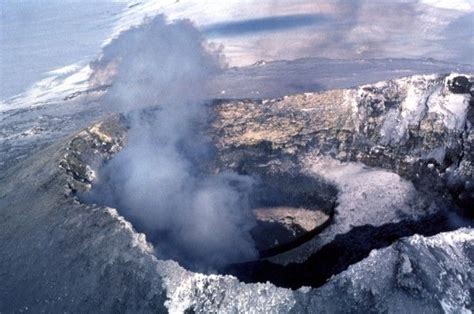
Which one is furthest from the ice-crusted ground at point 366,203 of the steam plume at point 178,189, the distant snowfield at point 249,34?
the distant snowfield at point 249,34

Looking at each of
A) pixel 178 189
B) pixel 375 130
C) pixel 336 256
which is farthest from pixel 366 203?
pixel 178 189

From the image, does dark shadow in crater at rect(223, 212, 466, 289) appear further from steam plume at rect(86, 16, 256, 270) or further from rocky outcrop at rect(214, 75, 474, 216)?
rocky outcrop at rect(214, 75, 474, 216)

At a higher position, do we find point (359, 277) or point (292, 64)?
point (359, 277)

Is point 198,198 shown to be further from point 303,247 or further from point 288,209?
point 303,247

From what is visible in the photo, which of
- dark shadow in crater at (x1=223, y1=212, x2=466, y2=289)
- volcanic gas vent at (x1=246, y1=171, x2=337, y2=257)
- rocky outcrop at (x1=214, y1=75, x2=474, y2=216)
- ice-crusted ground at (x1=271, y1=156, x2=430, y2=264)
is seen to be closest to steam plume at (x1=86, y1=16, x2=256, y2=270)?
volcanic gas vent at (x1=246, y1=171, x2=337, y2=257)

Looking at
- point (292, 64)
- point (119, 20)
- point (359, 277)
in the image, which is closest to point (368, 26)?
point (292, 64)

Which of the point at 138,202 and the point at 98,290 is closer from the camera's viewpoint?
the point at 98,290

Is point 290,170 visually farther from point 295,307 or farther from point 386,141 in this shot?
point 295,307

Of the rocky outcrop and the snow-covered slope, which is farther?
the rocky outcrop

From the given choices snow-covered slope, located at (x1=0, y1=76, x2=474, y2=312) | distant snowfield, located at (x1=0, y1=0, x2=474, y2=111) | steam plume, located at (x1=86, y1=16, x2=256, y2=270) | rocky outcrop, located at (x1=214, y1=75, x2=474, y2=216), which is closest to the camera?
snow-covered slope, located at (x1=0, y1=76, x2=474, y2=312)

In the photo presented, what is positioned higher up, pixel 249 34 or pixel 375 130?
pixel 375 130

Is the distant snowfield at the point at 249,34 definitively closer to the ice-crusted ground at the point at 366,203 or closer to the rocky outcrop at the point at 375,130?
the rocky outcrop at the point at 375,130
